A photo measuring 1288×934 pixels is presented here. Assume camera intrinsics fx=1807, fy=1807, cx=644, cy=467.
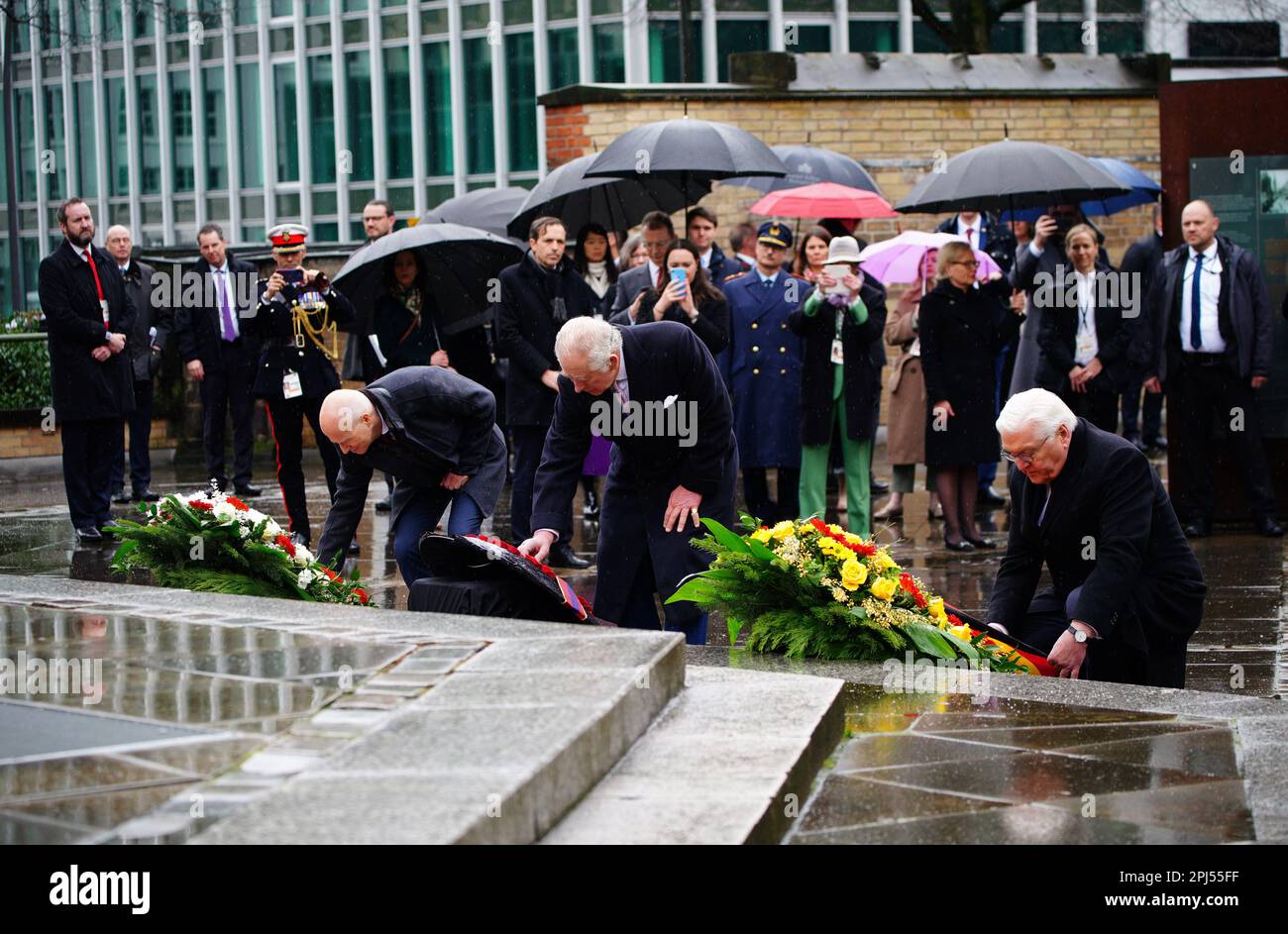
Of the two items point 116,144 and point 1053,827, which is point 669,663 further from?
point 116,144

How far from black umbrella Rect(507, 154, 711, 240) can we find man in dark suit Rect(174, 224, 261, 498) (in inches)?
86.9

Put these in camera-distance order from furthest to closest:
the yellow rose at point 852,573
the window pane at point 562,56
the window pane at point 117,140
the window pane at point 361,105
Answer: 1. the window pane at point 117,140
2. the window pane at point 361,105
3. the window pane at point 562,56
4. the yellow rose at point 852,573

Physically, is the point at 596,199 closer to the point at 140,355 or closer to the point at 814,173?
the point at 814,173

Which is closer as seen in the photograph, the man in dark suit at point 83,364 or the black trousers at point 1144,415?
the man in dark suit at point 83,364

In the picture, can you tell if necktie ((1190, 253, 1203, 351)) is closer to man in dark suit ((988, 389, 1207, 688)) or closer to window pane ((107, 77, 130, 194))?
man in dark suit ((988, 389, 1207, 688))

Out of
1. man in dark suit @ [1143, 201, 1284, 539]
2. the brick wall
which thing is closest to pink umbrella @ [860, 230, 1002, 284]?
man in dark suit @ [1143, 201, 1284, 539]

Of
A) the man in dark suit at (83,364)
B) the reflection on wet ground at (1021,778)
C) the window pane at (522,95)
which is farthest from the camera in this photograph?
the window pane at (522,95)

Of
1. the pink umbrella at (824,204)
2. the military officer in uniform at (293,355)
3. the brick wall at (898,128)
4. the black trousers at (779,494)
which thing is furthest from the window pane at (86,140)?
the black trousers at (779,494)

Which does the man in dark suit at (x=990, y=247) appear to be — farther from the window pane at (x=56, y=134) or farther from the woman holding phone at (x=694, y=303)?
the window pane at (x=56, y=134)

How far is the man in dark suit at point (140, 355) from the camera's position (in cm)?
1454

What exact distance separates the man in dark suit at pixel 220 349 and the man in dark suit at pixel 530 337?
301 centimetres

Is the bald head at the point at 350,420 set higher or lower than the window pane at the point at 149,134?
lower

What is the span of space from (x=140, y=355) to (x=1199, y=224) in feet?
28.0

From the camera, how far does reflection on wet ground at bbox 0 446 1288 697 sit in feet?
26.1
